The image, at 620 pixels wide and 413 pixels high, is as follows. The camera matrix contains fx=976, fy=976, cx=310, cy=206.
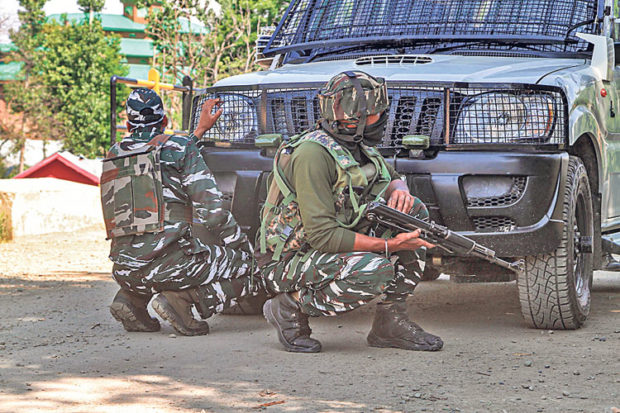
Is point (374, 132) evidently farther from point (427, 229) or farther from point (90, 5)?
point (90, 5)

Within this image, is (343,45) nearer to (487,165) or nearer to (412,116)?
(412,116)

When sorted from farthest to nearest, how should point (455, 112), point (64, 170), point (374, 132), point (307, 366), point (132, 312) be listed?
1. point (64, 170)
2. point (132, 312)
3. point (455, 112)
4. point (374, 132)
5. point (307, 366)

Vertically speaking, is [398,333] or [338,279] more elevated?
[338,279]

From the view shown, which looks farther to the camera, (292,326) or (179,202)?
(179,202)

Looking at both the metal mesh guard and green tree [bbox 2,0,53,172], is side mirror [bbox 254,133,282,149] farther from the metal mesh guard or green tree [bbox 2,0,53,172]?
green tree [bbox 2,0,53,172]

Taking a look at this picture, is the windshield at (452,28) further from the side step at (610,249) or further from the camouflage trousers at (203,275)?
the camouflage trousers at (203,275)

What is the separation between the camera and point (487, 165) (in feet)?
15.3

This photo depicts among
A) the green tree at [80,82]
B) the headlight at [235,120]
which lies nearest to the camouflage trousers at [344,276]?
the headlight at [235,120]

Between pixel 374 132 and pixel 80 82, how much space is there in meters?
28.4

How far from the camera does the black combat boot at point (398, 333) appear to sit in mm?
4609

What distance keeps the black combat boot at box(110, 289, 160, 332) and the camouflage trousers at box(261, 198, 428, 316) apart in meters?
0.80

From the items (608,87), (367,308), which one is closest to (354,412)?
(367,308)

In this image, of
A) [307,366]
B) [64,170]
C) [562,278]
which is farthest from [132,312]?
A: [64,170]

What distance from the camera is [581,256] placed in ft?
17.7
